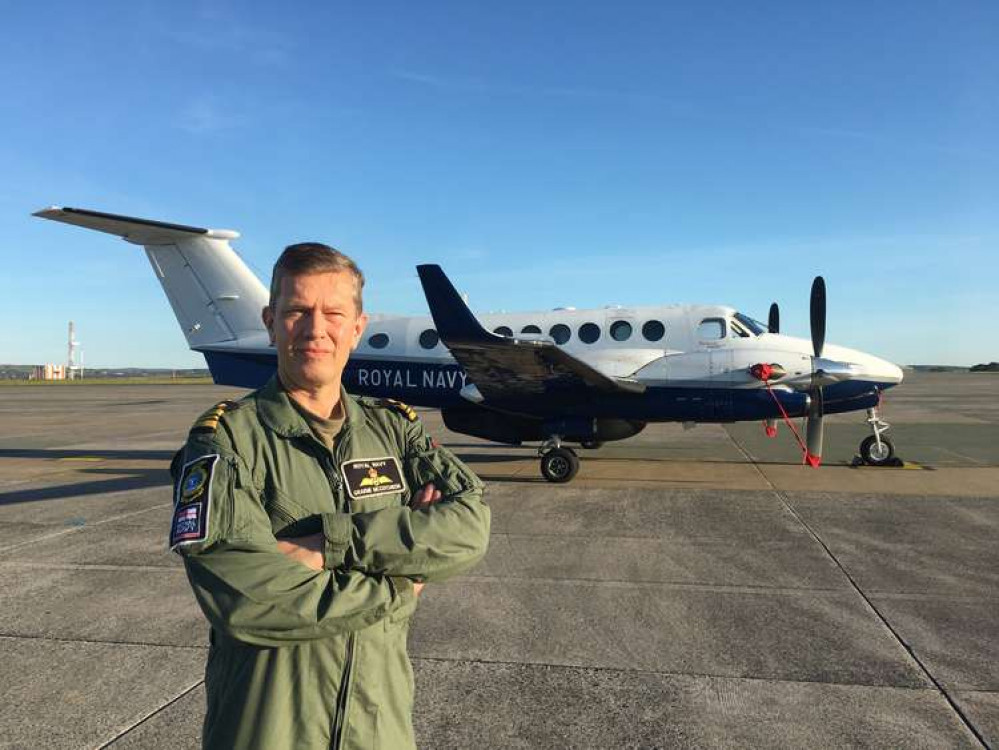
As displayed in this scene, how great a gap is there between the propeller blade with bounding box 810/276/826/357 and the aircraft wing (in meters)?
3.01

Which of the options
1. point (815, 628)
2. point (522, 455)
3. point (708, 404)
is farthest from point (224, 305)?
point (815, 628)

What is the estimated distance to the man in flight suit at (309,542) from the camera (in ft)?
5.14

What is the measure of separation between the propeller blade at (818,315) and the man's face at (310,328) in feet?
34.7

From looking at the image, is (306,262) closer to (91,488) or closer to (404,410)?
(404,410)

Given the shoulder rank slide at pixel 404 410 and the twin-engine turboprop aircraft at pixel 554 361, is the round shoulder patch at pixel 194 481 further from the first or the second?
the twin-engine turboprop aircraft at pixel 554 361

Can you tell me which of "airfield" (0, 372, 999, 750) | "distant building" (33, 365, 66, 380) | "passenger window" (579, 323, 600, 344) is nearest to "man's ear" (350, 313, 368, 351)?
"airfield" (0, 372, 999, 750)

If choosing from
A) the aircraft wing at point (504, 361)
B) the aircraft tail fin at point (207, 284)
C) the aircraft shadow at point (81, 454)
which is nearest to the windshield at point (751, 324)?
the aircraft wing at point (504, 361)

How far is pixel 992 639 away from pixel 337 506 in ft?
16.0

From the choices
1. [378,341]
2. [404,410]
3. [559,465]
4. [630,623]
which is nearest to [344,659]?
[404,410]

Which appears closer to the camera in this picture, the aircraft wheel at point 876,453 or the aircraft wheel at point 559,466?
the aircraft wheel at point 559,466

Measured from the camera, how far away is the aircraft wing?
9.35m

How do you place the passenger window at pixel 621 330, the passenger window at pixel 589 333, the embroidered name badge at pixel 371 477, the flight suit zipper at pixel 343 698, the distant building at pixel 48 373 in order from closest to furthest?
the flight suit zipper at pixel 343 698, the embroidered name badge at pixel 371 477, the passenger window at pixel 621 330, the passenger window at pixel 589 333, the distant building at pixel 48 373

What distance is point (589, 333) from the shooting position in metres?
11.9

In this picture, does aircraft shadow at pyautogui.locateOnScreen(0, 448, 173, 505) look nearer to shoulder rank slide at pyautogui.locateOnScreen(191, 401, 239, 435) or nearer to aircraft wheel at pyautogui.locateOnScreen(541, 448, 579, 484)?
aircraft wheel at pyautogui.locateOnScreen(541, 448, 579, 484)
